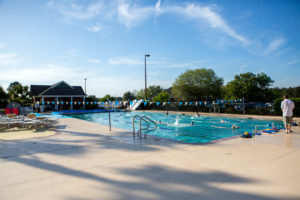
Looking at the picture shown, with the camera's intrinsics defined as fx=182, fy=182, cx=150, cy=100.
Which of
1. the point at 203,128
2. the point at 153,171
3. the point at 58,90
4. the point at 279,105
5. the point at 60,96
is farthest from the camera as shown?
the point at 58,90

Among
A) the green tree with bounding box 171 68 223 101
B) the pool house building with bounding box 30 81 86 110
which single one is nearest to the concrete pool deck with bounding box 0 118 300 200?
the pool house building with bounding box 30 81 86 110

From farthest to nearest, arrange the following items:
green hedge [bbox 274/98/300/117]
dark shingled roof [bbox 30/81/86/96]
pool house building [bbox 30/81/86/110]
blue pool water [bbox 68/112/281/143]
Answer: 1. dark shingled roof [bbox 30/81/86/96]
2. pool house building [bbox 30/81/86/110]
3. green hedge [bbox 274/98/300/117]
4. blue pool water [bbox 68/112/281/143]

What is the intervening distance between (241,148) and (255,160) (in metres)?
1.10

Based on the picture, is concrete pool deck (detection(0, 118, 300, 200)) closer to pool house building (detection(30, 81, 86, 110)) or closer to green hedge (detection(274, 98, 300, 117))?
green hedge (detection(274, 98, 300, 117))

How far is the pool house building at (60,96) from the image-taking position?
29.9m

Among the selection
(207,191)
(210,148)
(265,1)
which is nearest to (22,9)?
(210,148)

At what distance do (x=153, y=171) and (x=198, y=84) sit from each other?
32.0 m

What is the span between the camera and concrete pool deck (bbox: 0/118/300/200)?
289 cm

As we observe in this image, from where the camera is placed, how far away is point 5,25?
34.6ft

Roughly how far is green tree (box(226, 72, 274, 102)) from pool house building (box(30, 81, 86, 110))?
2648cm

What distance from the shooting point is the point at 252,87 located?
1202 inches

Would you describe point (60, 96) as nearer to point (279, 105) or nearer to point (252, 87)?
point (279, 105)

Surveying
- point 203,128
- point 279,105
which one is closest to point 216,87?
point 279,105

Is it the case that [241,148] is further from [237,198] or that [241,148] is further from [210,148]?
[237,198]
